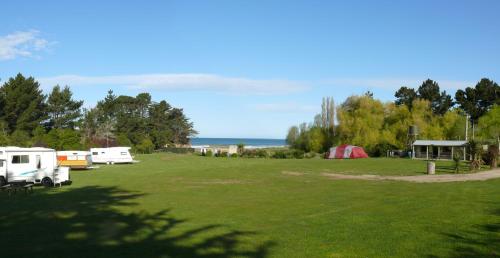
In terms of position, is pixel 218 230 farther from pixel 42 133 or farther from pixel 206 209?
pixel 42 133

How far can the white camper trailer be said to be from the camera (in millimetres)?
46750

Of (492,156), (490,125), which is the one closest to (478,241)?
(492,156)

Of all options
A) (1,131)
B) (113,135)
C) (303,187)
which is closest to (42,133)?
(1,131)

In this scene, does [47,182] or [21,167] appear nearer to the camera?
[47,182]

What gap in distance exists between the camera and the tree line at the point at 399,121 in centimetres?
6069

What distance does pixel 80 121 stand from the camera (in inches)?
2990

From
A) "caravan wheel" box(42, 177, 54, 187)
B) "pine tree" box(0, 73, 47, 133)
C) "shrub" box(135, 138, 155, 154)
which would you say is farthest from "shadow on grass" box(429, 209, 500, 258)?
"shrub" box(135, 138, 155, 154)

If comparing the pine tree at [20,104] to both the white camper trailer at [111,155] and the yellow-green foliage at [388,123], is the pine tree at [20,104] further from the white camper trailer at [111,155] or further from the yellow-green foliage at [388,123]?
the yellow-green foliage at [388,123]

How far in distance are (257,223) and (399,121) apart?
5418 cm

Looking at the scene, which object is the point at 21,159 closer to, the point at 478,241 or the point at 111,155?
the point at 111,155

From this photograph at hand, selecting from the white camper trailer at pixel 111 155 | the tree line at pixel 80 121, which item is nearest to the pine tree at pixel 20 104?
the tree line at pixel 80 121

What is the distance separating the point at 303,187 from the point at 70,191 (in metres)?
10.3

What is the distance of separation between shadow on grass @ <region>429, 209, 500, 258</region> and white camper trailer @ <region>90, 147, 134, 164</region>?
39.7 m

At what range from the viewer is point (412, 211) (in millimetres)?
13312
